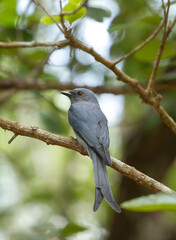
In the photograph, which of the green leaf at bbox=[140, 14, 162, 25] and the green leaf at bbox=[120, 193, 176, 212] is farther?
the green leaf at bbox=[140, 14, 162, 25]

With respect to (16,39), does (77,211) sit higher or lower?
lower

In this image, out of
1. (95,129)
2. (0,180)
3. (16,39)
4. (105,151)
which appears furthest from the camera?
(0,180)

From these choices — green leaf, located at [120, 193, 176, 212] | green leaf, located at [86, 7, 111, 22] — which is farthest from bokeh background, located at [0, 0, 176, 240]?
green leaf, located at [120, 193, 176, 212]

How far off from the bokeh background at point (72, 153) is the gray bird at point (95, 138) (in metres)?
0.54

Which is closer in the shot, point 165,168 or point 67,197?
point 165,168

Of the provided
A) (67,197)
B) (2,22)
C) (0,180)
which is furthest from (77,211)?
(2,22)

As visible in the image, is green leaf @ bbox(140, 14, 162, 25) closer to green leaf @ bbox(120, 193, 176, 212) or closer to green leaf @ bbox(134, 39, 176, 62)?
green leaf @ bbox(134, 39, 176, 62)

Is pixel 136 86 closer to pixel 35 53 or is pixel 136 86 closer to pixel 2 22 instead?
pixel 2 22

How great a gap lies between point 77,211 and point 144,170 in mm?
1681

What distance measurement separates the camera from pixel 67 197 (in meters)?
6.13

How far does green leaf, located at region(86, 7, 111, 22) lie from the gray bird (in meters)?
1.03

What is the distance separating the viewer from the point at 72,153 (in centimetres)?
647

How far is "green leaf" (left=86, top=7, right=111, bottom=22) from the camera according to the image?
363cm

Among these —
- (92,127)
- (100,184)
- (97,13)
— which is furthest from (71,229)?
(97,13)
